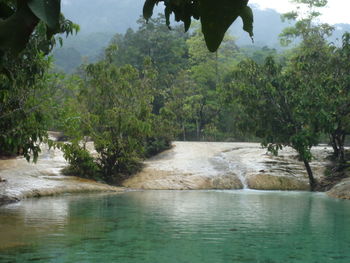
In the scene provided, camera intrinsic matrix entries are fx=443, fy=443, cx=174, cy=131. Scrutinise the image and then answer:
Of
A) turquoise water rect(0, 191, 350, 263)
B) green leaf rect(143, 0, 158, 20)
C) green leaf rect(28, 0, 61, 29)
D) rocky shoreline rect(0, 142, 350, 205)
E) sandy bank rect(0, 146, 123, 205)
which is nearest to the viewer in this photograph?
green leaf rect(28, 0, 61, 29)

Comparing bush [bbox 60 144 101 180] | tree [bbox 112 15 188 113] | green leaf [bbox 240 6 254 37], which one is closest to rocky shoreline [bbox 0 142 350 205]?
bush [bbox 60 144 101 180]

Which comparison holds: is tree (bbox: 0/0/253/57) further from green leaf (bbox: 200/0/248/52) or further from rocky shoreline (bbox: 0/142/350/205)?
rocky shoreline (bbox: 0/142/350/205)

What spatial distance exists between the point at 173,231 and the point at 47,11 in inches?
243

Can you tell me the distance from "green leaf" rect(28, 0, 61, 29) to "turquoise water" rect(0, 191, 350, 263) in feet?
14.6

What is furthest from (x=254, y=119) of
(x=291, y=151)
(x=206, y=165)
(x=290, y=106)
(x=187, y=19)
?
(x=187, y=19)

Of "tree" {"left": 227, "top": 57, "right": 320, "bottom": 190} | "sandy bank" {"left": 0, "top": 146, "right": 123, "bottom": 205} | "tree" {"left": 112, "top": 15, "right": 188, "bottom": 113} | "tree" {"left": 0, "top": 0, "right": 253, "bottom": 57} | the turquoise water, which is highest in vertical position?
"tree" {"left": 112, "top": 15, "right": 188, "bottom": 113}

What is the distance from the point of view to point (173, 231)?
21.6 ft

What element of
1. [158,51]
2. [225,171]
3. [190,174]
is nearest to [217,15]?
[190,174]

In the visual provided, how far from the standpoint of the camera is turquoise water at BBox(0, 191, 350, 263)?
510cm

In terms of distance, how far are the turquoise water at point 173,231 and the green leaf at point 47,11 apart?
175 inches

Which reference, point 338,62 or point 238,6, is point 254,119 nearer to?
point 338,62

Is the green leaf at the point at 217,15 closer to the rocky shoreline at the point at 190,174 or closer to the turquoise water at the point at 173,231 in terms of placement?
the turquoise water at the point at 173,231

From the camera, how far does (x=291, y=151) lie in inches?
719

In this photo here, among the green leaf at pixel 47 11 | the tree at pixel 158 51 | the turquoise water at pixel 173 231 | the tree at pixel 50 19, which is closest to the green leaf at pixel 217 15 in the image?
the tree at pixel 50 19
